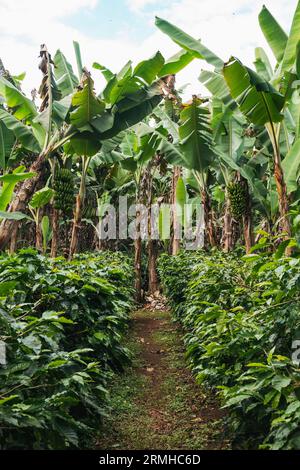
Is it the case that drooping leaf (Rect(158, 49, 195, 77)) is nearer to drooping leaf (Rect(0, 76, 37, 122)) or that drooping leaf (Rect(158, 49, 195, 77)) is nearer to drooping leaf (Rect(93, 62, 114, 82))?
drooping leaf (Rect(93, 62, 114, 82))

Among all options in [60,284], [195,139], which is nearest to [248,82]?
[195,139]

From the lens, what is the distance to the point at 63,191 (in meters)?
7.39

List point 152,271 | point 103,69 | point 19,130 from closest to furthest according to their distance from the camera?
point 19,130 → point 103,69 → point 152,271

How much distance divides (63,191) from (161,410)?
430 centimetres

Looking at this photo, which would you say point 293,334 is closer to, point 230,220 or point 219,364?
point 219,364

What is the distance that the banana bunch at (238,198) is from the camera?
725cm

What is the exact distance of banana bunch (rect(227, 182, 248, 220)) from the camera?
7.25 meters

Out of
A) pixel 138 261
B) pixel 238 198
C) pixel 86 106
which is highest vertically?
pixel 86 106

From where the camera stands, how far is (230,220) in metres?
8.76

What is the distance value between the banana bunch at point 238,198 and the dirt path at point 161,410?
2.39m

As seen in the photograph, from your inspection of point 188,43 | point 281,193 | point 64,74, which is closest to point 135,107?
point 188,43

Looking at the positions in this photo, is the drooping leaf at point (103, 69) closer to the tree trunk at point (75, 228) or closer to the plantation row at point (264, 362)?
the tree trunk at point (75, 228)

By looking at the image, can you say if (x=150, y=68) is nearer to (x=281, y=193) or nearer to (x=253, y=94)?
(x=253, y=94)

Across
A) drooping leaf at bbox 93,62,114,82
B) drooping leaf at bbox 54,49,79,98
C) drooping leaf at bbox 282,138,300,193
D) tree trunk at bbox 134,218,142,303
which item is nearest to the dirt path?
drooping leaf at bbox 282,138,300,193
